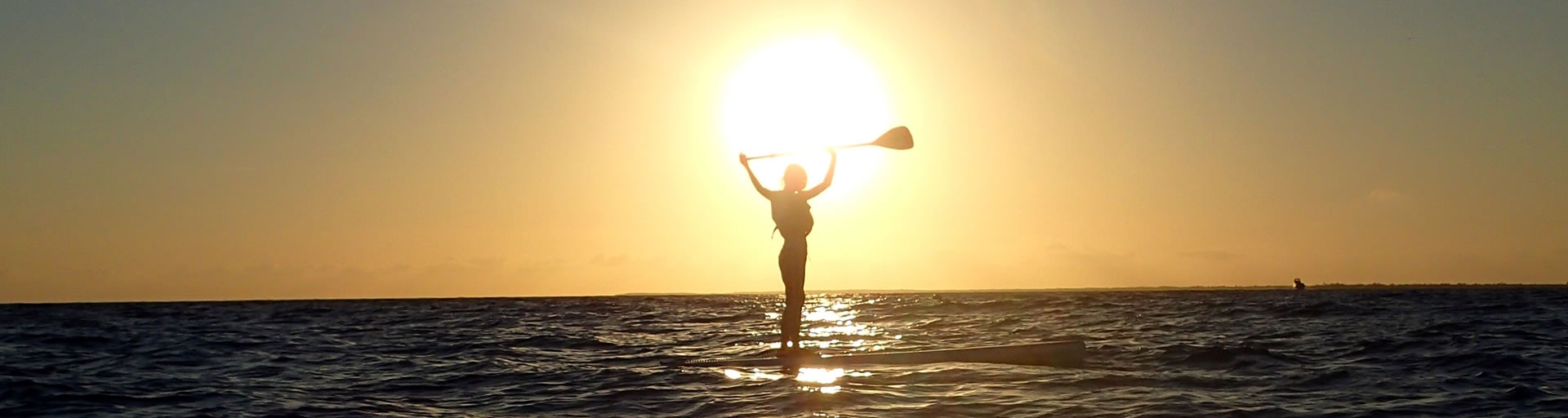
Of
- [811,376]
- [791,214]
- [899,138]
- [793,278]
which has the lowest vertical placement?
[811,376]

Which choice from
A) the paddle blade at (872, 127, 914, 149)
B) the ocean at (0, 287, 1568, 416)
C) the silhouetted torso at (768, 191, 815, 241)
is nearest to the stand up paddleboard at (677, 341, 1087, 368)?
the ocean at (0, 287, 1568, 416)

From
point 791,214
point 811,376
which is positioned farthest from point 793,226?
point 811,376

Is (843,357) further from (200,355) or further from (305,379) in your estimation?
(200,355)

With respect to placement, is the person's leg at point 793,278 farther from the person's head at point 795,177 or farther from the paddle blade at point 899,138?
the paddle blade at point 899,138

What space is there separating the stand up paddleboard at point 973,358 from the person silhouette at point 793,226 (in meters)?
0.51

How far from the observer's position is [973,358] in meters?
15.6

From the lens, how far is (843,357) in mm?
14266

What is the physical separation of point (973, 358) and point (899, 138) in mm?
3009

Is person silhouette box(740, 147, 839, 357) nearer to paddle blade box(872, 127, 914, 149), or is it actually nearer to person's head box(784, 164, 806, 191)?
person's head box(784, 164, 806, 191)

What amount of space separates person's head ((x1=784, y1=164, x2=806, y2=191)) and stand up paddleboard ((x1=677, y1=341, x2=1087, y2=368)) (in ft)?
6.95

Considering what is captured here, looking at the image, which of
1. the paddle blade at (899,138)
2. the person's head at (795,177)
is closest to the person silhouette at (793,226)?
the person's head at (795,177)

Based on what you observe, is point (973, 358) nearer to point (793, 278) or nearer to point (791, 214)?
point (793, 278)

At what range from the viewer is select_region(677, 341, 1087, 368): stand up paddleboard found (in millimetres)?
14602

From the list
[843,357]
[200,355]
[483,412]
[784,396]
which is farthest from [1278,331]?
[200,355]
